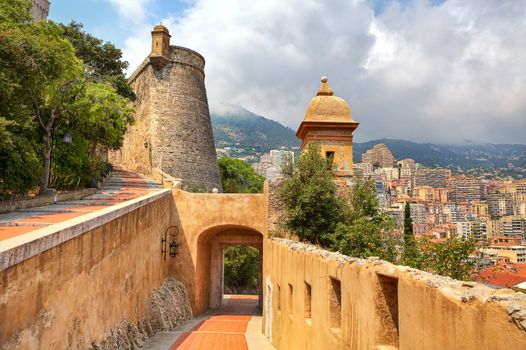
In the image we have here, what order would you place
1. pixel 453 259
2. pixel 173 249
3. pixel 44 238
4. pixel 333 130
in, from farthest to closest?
pixel 333 130, pixel 173 249, pixel 453 259, pixel 44 238

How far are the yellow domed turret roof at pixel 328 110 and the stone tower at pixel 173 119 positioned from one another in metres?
17.4

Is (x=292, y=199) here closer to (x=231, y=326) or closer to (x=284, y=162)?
(x=284, y=162)

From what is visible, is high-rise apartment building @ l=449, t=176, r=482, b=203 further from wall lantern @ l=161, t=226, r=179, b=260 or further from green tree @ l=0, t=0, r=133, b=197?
green tree @ l=0, t=0, r=133, b=197

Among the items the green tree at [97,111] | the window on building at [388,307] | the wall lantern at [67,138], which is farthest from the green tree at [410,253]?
the wall lantern at [67,138]

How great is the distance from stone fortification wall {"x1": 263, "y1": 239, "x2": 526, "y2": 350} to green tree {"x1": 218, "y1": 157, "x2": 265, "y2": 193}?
37.5 metres

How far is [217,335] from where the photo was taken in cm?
1566

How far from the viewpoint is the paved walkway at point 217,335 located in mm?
13820

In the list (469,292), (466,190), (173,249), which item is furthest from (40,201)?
(466,190)

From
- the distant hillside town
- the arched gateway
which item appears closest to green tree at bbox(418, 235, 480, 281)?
the arched gateway

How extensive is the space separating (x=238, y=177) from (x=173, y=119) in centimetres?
1869

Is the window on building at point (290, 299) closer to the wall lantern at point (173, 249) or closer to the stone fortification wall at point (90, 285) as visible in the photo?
the stone fortification wall at point (90, 285)

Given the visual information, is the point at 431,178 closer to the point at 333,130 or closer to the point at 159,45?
the point at 159,45

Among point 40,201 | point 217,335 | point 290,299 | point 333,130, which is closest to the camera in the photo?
point 290,299

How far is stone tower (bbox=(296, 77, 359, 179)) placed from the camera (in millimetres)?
19344
